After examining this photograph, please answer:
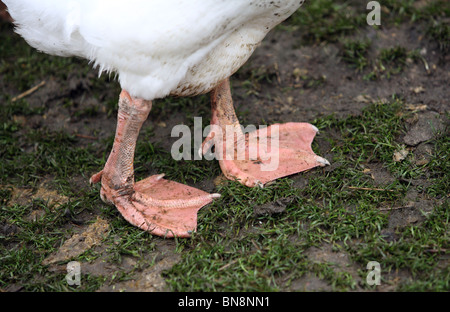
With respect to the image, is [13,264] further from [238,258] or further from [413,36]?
[413,36]

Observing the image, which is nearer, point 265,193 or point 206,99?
point 265,193

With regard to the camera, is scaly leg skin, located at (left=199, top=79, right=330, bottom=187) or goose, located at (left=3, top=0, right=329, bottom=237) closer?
goose, located at (left=3, top=0, right=329, bottom=237)

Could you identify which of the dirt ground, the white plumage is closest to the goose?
the white plumage

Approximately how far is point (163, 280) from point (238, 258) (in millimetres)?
443

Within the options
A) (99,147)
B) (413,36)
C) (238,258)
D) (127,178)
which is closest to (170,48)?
(127,178)

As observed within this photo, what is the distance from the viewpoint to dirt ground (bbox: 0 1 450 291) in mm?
4027

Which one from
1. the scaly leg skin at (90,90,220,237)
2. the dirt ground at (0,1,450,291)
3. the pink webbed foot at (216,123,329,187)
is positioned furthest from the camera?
the dirt ground at (0,1,450,291)

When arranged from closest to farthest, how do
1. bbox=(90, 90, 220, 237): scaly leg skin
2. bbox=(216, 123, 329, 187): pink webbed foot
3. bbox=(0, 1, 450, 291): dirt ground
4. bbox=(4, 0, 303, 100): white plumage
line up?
bbox=(4, 0, 303, 100): white plumage
bbox=(90, 90, 220, 237): scaly leg skin
bbox=(216, 123, 329, 187): pink webbed foot
bbox=(0, 1, 450, 291): dirt ground

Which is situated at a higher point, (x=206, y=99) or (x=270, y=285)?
(x=206, y=99)

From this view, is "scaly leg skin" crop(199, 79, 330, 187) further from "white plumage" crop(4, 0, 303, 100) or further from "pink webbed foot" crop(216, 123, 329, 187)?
"white plumage" crop(4, 0, 303, 100)

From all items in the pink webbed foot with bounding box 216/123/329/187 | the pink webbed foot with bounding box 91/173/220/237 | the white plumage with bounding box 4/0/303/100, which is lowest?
the pink webbed foot with bounding box 91/173/220/237

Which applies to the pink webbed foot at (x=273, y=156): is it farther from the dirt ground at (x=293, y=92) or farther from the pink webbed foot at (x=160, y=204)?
the pink webbed foot at (x=160, y=204)

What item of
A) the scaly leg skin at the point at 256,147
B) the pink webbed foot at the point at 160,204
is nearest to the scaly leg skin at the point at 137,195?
the pink webbed foot at the point at 160,204

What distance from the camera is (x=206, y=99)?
4414mm
